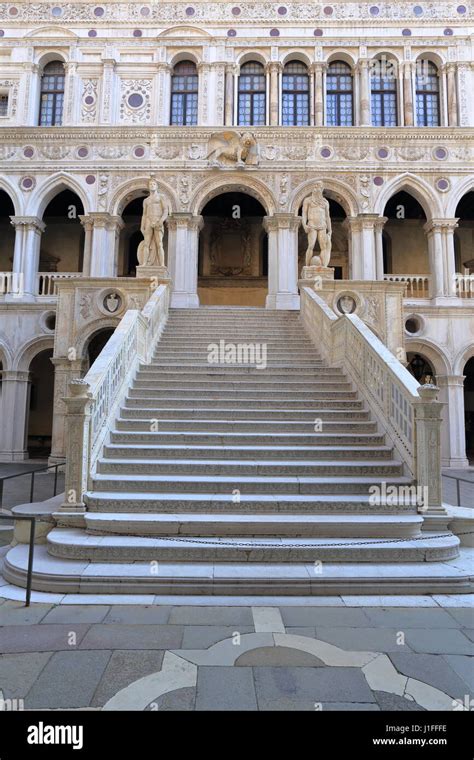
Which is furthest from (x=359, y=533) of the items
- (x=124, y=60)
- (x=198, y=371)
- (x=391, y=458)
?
(x=124, y=60)

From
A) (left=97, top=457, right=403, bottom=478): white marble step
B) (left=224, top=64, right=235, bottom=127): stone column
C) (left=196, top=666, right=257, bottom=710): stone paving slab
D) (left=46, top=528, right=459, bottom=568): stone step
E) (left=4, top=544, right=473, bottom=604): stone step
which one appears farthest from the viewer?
(left=224, top=64, right=235, bottom=127): stone column

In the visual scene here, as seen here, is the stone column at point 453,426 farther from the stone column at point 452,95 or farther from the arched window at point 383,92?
the arched window at point 383,92

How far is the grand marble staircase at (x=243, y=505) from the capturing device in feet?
17.3

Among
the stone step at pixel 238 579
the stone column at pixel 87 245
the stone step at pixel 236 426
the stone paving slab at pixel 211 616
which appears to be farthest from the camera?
the stone column at pixel 87 245

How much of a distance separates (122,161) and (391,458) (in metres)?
16.6

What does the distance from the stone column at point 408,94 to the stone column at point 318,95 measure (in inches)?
131

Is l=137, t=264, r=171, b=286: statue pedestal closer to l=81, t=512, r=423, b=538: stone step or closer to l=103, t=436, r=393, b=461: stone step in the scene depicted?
l=103, t=436, r=393, b=461: stone step

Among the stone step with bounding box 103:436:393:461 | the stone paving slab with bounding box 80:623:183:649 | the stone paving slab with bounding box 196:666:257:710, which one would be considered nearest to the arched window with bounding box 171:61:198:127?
the stone step with bounding box 103:436:393:461

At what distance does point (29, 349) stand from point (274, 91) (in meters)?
14.1

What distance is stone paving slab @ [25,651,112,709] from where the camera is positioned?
3297 millimetres

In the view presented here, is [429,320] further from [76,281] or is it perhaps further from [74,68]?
[74,68]

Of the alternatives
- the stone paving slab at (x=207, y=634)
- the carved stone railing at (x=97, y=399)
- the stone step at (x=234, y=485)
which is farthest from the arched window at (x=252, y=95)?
the stone paving slab at (x=207, y=634)

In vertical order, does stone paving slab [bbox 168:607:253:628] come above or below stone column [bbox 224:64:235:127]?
below

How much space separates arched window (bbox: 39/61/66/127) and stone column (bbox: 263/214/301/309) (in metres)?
9.93
